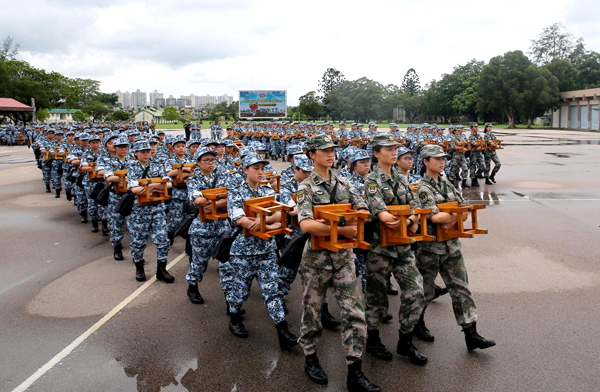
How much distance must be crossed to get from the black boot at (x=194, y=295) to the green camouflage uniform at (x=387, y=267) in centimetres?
240

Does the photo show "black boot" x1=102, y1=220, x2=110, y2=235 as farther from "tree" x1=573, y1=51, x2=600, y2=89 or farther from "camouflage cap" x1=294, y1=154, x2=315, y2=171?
"tree" x1=573, y1=51, x2=600, y2=89

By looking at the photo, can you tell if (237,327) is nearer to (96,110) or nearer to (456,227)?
(456,227)

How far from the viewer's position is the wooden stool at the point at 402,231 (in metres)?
4.23

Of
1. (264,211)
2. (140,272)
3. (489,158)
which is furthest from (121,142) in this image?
(489,158)

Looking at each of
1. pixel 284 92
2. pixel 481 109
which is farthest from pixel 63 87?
pixel 481 109

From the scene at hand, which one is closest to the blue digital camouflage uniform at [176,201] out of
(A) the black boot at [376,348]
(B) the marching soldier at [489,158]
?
(A) the black boot at [376,348]

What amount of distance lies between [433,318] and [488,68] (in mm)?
65439

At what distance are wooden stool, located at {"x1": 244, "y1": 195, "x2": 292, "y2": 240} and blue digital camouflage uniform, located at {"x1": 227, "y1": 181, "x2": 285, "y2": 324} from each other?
13cm

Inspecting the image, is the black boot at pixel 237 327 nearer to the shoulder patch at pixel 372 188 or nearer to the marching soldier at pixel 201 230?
the marching soldier at pixel 201 230

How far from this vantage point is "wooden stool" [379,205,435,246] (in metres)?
4.23

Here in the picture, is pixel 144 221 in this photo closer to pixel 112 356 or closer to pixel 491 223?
pixel 112 356

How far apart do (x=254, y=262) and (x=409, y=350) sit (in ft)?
5.81

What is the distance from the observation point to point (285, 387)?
408 centimetres

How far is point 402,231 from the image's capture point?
4246mm
